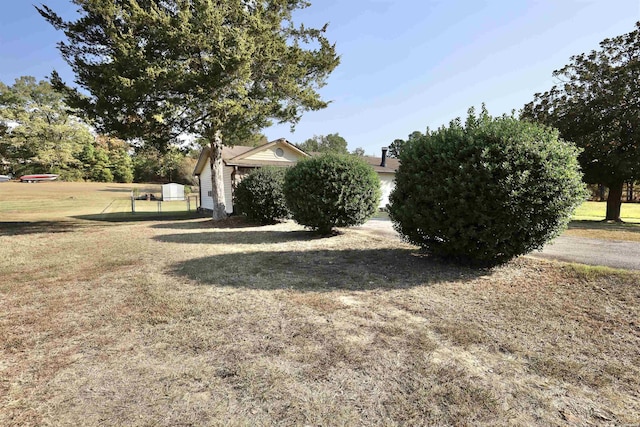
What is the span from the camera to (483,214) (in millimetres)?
4488

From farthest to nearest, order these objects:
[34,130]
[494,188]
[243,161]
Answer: [34,130], [243,161], [494,188]

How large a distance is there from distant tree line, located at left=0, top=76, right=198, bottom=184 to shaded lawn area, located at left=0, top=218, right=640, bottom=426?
111ft

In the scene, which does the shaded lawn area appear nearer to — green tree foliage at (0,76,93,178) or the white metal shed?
the white metal shed

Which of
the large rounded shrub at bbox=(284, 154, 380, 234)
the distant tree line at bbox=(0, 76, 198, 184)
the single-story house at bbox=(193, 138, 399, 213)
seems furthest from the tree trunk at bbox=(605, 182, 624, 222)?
the distant tree line at bbox=(0, 76, 198, 184)

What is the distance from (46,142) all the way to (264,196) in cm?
4557

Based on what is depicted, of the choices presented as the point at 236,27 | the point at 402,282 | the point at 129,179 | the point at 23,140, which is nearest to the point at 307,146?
the point at 129,179

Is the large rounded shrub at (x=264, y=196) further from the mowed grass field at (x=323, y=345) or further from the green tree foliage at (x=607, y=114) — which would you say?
the green tree foliage at (x=607, y=114)

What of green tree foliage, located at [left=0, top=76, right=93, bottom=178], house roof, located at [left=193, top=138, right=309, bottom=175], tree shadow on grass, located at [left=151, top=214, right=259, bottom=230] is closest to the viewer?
tree shadow on grass, located at [left=151, top=214, right=259, bottom=230]

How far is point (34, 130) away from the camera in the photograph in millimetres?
39875

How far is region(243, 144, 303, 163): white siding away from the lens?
17.8 metres

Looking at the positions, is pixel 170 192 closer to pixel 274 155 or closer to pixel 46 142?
pixel 46 142

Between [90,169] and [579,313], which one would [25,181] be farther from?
[579,313]

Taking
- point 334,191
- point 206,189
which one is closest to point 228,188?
point 206,189

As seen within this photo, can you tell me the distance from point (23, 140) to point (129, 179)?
50.6 feet
